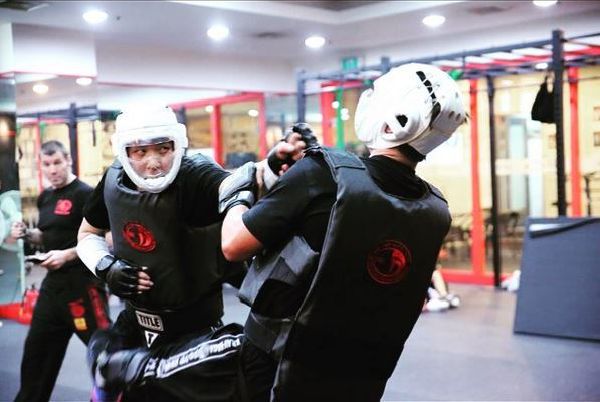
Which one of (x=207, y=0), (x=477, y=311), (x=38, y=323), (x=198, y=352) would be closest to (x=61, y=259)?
(x=38, y=323)

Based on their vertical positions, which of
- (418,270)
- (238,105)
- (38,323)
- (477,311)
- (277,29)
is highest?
(277,29)

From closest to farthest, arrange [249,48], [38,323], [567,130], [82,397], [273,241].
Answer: [273,241]
[38,323]
[82,397]
[567,130]
[249,48]

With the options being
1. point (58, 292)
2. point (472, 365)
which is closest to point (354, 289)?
point (58, 292)

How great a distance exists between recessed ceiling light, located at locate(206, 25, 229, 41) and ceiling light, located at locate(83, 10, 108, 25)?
117 centimetres

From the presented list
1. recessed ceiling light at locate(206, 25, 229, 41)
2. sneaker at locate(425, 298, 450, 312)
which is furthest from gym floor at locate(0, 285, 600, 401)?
recessed ceiling light at locate(206, 25, 229, 41)

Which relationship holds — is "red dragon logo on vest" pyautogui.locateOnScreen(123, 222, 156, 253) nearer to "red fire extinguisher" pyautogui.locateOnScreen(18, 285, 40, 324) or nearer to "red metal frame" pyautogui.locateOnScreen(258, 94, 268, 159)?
"red fire extinguisher" pyautogui.locateOnScreen(18, 285, 40, 324)

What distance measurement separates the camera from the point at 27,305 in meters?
7.10

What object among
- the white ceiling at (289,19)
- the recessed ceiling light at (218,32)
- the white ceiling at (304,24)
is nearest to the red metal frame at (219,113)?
the white ceiling at (304,24)

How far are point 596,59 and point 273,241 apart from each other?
5.88 metres

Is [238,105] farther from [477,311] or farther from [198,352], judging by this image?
[198,352]

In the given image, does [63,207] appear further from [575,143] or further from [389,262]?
[575,143]

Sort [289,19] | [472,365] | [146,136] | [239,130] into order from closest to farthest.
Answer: [146,136]
[472,365]
[289,19]
[239,130]

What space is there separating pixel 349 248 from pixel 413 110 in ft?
1.25

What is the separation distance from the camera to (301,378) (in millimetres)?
1957
